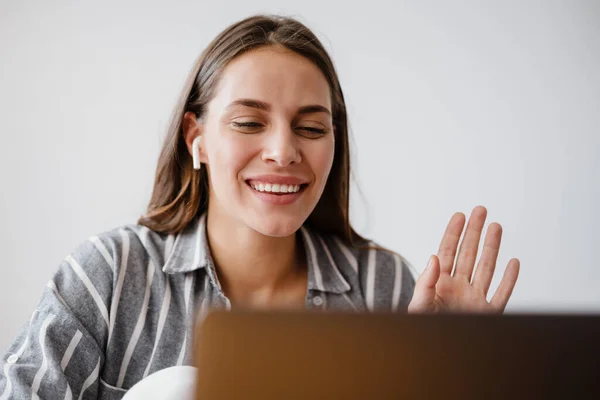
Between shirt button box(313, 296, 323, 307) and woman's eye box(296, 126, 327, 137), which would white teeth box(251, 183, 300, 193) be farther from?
shirt button box(313, 296, 323, 307)

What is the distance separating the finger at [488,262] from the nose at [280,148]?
0.47 meters

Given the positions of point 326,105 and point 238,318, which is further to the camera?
point 326,105

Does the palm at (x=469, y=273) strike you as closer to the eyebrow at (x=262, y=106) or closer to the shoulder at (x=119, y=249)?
the eyebrow at (x=262, y=106)

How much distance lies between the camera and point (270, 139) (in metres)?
1.44

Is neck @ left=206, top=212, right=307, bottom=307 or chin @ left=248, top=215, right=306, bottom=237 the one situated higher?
chin @ left=248, top=215, right=306, bottom=237

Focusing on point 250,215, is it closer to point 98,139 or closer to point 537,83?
point 98,139

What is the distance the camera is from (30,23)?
2.28 metres

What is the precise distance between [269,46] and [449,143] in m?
1.29

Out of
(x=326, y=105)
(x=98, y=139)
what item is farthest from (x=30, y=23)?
(x=326, y=105)

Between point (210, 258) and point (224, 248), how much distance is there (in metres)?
0.05

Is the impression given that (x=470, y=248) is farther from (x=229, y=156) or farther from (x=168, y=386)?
(x=168, y=386)

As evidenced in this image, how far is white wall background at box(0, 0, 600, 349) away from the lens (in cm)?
229

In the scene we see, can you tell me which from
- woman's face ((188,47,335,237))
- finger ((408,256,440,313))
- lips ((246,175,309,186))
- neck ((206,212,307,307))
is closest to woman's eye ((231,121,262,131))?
woman's face ((188,47,335,237))

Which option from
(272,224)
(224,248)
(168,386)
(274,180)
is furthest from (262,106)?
(168,386)
